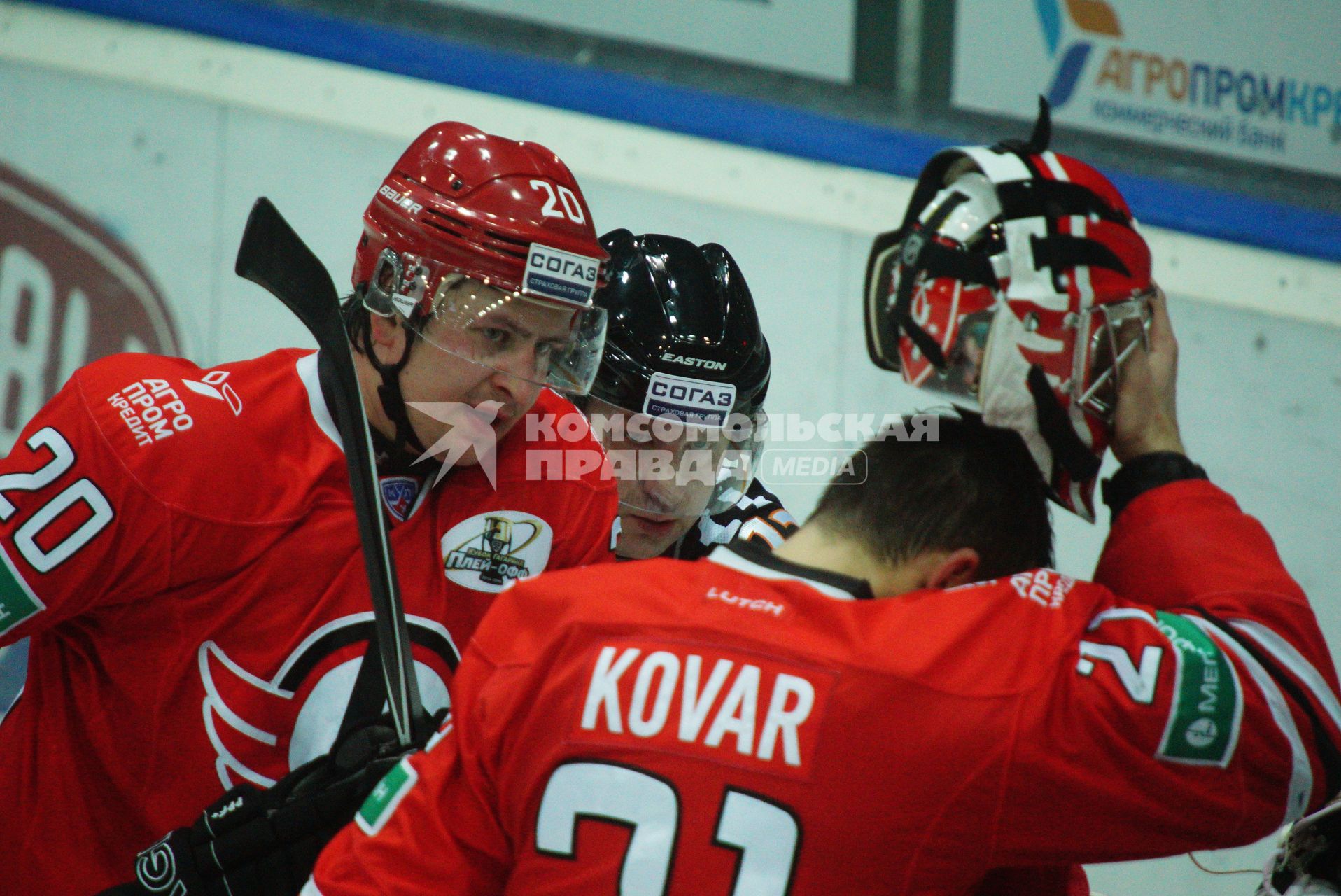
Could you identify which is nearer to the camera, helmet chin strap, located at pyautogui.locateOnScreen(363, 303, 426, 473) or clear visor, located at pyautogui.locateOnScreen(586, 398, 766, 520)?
helmet chin strap, located at pyautogui.locateOnScreen(363, 303, 426, 473)

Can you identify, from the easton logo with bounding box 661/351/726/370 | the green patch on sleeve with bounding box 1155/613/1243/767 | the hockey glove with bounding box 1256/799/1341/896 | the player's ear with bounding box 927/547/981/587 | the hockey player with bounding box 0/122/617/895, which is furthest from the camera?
the easton logo with bounding box 661/351/726/370

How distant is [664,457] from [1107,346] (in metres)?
0.71

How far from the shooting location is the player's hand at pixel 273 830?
3.84ft

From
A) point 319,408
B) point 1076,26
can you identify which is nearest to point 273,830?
point 319,408

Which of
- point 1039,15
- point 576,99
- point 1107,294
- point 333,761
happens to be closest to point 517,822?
point 333,761

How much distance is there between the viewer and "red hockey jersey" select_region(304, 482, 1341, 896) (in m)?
0.90

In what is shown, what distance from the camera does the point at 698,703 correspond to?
36.6 inches

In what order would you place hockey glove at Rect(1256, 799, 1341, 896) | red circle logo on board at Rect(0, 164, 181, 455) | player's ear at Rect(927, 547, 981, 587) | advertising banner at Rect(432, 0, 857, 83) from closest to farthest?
player's ear at Rect(927, 547, 981, 587) → hockey glove at Rect(1256, 799, 1341, 896) → red circle logo on board at Rect(0, 164, 181, 455) → advertising banner at Rect(432, 0, 857, 83)

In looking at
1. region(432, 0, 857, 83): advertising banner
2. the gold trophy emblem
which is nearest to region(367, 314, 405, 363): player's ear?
the gold trophy emblem

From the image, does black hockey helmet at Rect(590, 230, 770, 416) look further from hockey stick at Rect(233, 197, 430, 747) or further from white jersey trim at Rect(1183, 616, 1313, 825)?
white jersey trim at Rect(1183, 616, 1313, 825)

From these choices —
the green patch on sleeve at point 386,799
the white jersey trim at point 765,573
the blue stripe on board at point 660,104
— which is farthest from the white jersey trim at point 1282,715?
the blue stripe on board at point 660,104

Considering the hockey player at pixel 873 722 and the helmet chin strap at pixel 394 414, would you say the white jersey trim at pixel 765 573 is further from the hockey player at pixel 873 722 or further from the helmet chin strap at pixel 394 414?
the helmet chin strap at pixel 394 414

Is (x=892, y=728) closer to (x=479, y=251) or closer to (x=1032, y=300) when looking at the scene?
(x=1032, y=300)

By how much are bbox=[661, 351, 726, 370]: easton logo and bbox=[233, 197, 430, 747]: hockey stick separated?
38cm
